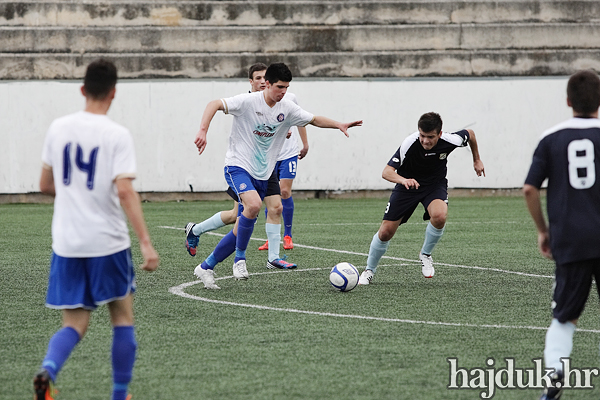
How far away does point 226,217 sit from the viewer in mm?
9109

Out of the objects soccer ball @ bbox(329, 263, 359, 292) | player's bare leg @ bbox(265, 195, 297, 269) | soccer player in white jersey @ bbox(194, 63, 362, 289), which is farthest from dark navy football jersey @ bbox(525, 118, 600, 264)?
player's bare leg @ bbox(265, 195, 297, 269)

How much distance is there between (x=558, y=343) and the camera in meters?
4.12

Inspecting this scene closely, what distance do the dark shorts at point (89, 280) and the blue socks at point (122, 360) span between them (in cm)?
19

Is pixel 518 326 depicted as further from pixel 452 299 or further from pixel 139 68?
pixel 139 68

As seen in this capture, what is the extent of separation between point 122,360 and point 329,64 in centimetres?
1582

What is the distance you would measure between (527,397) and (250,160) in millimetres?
4415

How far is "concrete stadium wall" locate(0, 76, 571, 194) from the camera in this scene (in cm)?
1816

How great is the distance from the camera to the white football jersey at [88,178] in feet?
12.9

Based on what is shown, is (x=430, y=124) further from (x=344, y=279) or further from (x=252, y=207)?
(x=252, y=207)

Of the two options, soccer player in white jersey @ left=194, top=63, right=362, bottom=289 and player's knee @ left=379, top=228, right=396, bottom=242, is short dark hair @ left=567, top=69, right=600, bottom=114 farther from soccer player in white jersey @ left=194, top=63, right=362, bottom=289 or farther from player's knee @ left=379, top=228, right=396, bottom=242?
player's knee @ left=379, top=228, right=396, bottom=242

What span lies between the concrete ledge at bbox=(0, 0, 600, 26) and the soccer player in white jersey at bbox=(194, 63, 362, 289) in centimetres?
1268

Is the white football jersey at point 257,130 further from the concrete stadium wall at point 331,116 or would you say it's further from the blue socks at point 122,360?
the concrete stadium wall at point 331,116

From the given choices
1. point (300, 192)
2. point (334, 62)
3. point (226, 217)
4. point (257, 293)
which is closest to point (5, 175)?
point (300, 192)

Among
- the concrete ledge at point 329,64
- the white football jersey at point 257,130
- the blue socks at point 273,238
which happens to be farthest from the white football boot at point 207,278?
the concrete ledge at point 329,64
